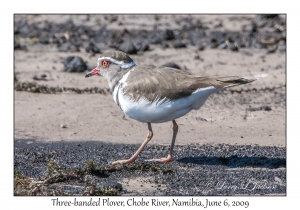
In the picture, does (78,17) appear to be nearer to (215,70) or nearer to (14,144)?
(215,70)

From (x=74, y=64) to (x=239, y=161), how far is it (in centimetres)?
514

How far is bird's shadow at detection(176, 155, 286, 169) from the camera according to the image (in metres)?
8.23

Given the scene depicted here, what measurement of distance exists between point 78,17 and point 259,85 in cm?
633

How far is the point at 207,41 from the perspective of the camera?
48.1 feet

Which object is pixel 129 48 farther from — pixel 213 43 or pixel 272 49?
pixel 272 49

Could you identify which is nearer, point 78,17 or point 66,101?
point 66,101

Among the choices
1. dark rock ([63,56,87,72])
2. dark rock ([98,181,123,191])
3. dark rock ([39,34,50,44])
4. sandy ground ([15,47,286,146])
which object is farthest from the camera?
dark rock ([39,34,50,44])

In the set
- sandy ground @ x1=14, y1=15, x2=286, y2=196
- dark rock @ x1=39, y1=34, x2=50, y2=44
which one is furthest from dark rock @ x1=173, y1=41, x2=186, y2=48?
dark rock @ x1=39, y1=34, x2=50, y2=44

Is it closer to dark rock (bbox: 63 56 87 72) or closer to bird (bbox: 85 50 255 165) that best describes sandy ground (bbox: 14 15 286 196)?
dark rock (bbox: 63 56 87 72)

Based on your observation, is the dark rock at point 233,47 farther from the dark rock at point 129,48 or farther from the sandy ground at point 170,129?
the dark rock at point 129,48

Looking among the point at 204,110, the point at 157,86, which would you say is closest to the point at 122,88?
the point at 157,86

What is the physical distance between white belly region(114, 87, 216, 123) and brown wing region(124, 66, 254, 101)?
Result: 6 centimetres

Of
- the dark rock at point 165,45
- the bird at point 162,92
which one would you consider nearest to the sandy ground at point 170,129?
the dark rock at point 165,45

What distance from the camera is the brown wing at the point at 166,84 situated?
7.98 m
